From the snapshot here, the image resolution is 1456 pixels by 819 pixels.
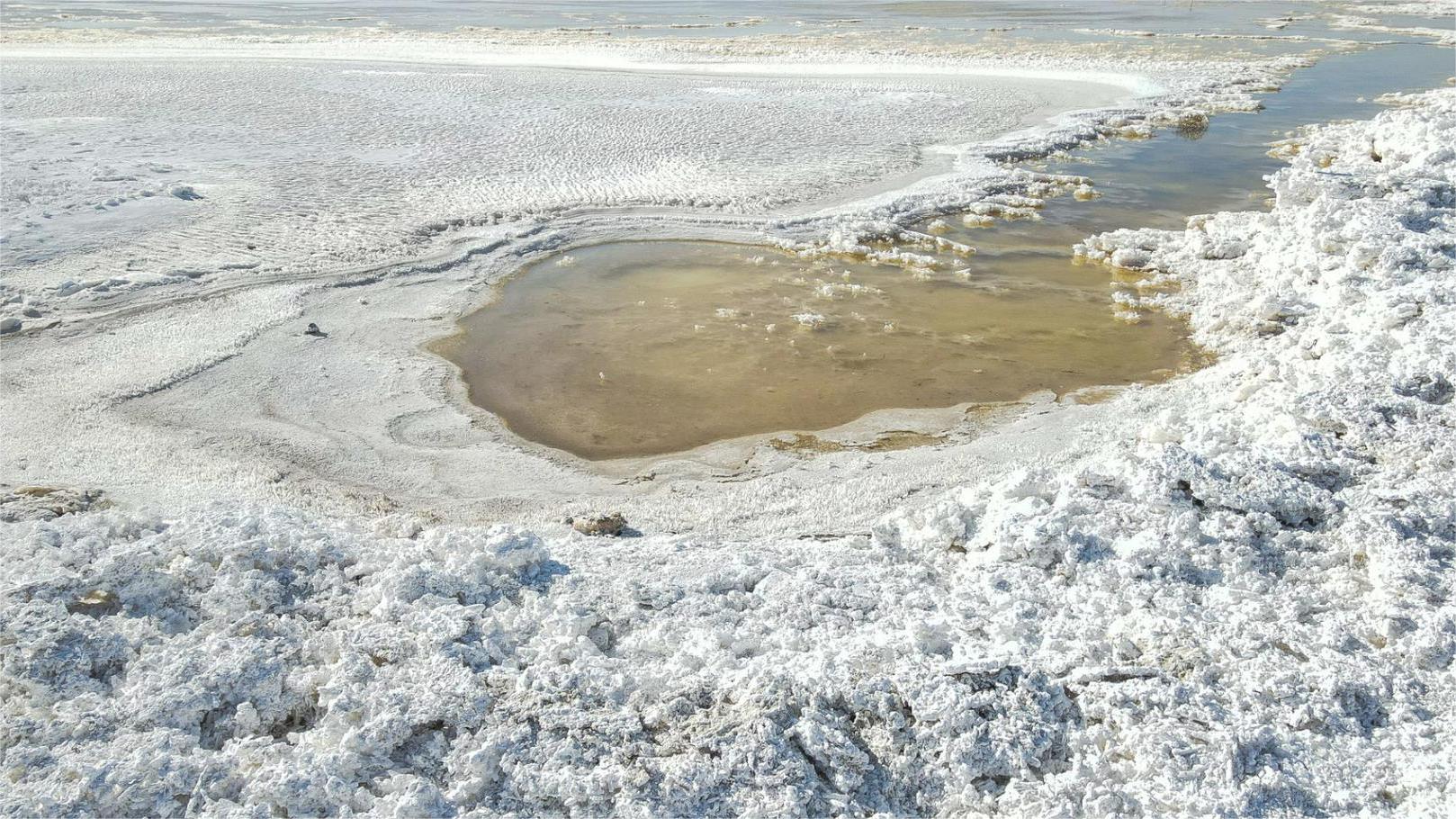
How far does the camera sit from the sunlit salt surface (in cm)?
702

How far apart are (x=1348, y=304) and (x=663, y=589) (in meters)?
5.99

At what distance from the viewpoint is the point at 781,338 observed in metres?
8.19

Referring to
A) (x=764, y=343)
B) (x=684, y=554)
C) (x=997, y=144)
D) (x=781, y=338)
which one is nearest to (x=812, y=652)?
(x=684, y=554)

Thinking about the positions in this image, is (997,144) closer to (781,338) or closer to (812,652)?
(781,338)

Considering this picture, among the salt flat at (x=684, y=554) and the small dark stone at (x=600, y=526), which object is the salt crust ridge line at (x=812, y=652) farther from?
the small dark stone at (x=600, y=526)

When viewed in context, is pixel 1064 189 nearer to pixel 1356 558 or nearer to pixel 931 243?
pixel 931 243

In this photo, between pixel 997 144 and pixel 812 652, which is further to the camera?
pixel 997 144

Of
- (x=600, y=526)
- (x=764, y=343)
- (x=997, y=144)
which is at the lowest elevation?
(x=600, y=526)

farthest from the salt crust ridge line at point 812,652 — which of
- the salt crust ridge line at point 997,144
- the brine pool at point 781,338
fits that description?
the salt crust ridge line at point 997,144

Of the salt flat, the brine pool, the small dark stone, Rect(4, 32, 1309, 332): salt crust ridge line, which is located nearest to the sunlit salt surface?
the brine pool

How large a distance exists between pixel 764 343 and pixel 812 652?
14.4 feet

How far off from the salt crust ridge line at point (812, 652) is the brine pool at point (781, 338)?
6.01 ft

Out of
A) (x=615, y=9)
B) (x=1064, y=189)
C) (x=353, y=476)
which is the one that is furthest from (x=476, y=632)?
(x=615, y=9)

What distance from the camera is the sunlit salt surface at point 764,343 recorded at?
23.0 ft
